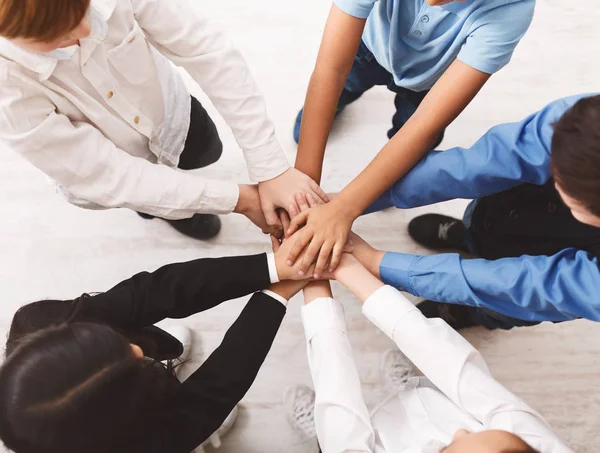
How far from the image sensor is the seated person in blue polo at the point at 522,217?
588 mm

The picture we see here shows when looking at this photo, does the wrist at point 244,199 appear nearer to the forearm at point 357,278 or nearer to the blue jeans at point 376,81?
the forearm at point 357,278

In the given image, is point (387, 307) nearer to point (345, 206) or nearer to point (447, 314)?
point (345, 206)

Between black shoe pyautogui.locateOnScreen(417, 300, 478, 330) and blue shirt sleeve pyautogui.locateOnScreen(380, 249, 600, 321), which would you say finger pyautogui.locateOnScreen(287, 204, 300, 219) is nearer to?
blue shirt sleeve pyautogui.locateOnScreen(380, 249, 600, 321)

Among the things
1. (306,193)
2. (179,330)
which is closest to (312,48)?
(306,193)

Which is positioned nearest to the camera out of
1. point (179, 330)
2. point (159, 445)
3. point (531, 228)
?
point (159, 445)

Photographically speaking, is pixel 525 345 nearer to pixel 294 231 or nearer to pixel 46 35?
pixel 294 231

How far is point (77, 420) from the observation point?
58 cm

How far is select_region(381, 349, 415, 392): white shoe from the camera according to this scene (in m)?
1.09

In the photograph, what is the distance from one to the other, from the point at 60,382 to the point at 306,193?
19.7 inches

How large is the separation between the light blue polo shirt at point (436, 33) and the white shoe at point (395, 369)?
0.59m

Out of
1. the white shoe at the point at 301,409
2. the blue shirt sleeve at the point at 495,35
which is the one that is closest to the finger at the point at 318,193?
the blue shirt sleeve at the point at 495,35

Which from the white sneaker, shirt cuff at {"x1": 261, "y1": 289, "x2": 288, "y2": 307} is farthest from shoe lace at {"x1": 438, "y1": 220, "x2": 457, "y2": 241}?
the white sneaker

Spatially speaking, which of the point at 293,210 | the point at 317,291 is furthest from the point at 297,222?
the point at 317,291

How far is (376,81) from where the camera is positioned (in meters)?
1.11
